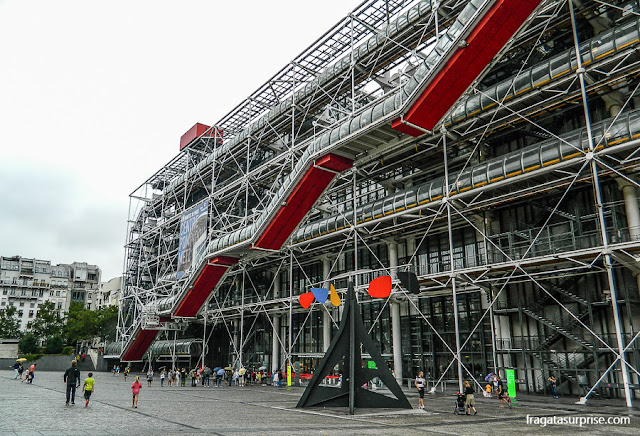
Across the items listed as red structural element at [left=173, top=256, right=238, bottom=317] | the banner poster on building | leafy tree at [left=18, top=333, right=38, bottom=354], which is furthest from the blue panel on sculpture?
leafy tree at [left=18, top=333, right=38, bottom=354]

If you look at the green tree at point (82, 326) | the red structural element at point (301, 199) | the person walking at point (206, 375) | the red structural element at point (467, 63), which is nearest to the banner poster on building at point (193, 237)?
the person walking at point (206, 375)

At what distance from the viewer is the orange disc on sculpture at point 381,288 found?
744 inches

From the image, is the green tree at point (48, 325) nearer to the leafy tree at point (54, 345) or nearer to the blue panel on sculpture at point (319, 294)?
the leafy tree at point (54, 345)

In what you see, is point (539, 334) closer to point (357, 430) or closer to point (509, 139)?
point (509, 139)

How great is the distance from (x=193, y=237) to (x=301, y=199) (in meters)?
14.7

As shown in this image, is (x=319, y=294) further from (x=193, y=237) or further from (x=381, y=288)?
(x=193, y=237)

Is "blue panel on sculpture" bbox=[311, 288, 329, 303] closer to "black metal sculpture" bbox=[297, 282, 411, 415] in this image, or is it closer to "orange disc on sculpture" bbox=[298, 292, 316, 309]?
"orange disc on sculpture" bbox=[298, 292, 316, 309]

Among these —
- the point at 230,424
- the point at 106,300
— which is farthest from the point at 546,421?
the point at 106,300

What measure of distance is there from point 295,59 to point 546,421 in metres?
23.9

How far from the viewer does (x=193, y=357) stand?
40594 mm

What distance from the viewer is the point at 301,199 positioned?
81.3ft

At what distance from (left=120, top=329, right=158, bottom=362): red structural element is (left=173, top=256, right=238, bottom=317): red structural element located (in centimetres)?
582

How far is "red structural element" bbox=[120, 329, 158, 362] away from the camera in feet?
124

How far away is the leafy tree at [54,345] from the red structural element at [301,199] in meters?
42.1
